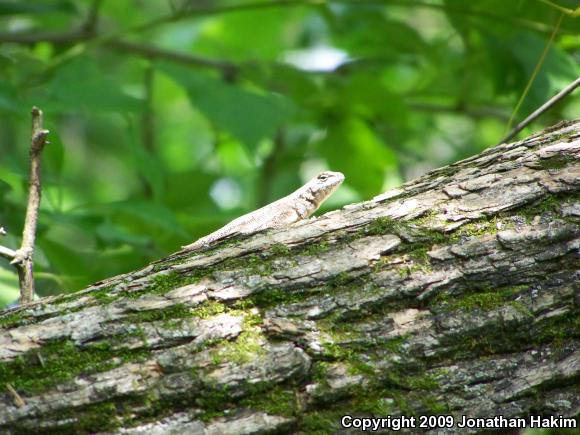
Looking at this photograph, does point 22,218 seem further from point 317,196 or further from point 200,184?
point 317,196

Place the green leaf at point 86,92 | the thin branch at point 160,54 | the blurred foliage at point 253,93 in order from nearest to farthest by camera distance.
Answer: the blurred foliage at point 253,93
the green leaf at point 86,92
the thin branch at point 160,54

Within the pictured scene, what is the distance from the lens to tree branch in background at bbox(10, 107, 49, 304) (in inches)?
127

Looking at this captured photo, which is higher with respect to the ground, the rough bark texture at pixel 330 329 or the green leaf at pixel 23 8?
the green leaf at pixel 23 8

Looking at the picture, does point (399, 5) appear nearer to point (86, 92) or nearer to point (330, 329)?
point (86, 92)

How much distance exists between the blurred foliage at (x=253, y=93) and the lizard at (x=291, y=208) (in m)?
0.42

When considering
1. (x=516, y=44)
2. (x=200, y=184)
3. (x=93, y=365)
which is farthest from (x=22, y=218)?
(x=516, y=44)

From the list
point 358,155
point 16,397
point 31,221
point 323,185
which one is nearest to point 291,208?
point 323,185

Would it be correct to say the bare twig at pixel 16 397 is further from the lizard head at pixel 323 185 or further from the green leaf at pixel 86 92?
the lizard head at pixel 323 185

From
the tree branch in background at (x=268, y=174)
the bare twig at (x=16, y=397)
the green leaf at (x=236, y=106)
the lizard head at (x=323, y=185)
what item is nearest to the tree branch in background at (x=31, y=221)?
the bare twig at (x=16, y=397)

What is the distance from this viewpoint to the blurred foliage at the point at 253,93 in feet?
16.1

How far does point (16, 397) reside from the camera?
8.45 ft

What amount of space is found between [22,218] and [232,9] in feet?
8.13

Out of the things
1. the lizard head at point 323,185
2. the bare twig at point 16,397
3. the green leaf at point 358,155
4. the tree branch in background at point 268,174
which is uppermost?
the tree branch in background at point 268,174

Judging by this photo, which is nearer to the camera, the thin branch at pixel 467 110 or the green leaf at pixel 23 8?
the green leaf at pixel 23 8
